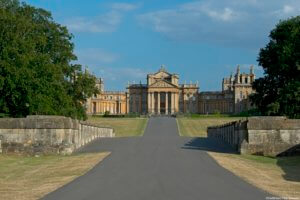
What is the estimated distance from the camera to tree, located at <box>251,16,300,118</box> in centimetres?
5441

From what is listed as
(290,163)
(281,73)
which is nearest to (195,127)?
(281,73)

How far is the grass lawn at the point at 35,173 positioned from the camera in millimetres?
14578

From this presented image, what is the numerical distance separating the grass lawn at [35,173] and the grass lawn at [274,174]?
5404 mm

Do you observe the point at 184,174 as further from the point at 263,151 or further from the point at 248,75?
the point at 248,75

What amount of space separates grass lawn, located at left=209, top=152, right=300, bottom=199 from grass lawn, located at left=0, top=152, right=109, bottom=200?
540 cm

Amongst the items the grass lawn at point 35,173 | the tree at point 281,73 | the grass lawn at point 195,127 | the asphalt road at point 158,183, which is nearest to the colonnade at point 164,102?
the grass lawn at point 195,127

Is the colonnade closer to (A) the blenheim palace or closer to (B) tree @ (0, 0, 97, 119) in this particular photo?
(A) the blenheim palace

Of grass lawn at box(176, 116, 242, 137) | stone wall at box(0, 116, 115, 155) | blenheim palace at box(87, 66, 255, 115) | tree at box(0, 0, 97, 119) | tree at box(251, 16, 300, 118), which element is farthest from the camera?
blenheim palace at box(87, 66, 255, 115)

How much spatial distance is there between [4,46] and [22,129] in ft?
47.4

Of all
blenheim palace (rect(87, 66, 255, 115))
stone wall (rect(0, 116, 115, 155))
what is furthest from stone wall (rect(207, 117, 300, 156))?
blenheim palace (rect(87, 66, 255, 115))

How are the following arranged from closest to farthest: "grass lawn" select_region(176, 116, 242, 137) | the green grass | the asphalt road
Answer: the asphalt road < the green grass < "grass lawn" select_region(176, 116, 242, 137)

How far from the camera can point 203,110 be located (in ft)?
652

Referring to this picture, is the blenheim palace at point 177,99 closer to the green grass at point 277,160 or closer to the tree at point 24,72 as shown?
the tree at point 24,72

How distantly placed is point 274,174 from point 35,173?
27.8ft
